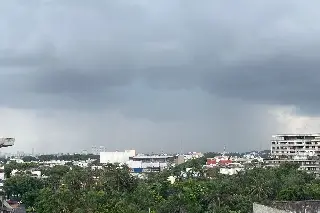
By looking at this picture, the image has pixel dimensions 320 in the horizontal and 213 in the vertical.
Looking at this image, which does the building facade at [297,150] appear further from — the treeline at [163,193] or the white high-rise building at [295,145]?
the treeline at [163,193]

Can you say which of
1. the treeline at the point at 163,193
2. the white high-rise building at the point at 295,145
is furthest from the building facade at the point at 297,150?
the treeline at the point at 163,193

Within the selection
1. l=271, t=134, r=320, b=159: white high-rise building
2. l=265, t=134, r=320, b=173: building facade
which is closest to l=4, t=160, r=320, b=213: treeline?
l=265, t=134, r=320, b=173: building facade

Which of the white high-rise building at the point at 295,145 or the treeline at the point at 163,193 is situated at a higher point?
the white high-rise building at the point at 295,145

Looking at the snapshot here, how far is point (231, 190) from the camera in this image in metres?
88.9

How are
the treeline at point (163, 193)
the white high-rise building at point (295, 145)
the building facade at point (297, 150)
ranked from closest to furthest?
1. the treeline at point (163, 193)
2. the building facade at point (297, 150)
3. the white high-rise building at point (295, 145)

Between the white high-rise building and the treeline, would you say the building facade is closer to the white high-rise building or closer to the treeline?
the white high-rise building

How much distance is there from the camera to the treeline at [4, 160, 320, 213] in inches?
2736

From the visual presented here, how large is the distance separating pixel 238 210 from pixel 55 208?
26.6 meters

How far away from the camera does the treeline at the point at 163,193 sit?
69.5 meters

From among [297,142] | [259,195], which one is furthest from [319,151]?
[259,195]

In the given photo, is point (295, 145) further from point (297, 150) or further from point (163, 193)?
point (163, 193)

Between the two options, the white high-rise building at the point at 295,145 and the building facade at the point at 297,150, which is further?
the white high-rise building at the point at 295,145

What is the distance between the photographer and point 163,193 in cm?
9888

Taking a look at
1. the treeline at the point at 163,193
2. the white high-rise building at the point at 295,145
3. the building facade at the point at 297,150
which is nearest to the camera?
the treeline at the point at 163,193
